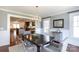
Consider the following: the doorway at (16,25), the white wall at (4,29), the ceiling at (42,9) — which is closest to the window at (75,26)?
the ceiling at (42,9)

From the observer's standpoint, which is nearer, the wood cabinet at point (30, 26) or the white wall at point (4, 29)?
the white wall at point (4, 29)

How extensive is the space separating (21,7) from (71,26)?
838 millimetres

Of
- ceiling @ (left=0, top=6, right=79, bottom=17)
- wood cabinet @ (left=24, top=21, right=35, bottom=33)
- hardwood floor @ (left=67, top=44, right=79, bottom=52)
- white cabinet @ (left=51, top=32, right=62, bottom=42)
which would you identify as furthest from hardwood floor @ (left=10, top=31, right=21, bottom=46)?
hardwood floor @ (left=67, top=44, right=79, bottom=52)

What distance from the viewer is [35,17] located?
1.26 meters

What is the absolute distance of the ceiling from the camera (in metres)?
1.12

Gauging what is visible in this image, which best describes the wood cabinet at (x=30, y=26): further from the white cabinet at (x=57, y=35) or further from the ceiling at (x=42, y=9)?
the white cabinet at (x=57, y=35)

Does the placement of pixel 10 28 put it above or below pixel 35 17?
below

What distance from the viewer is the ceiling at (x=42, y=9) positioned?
1.12 meters

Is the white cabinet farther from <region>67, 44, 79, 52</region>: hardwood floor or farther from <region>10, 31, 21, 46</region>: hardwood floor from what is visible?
<region>10, 31, 21, 46</region>: hardwood floor

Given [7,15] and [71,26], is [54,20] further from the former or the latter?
[7,15]

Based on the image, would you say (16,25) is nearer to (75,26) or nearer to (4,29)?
(4,29)
